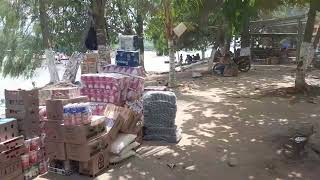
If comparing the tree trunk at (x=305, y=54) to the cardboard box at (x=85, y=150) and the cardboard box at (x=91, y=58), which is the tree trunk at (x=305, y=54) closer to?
the cardboard box at (x=91, y=58)

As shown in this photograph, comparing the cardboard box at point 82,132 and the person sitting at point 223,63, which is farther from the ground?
the person sitting at point 223,63

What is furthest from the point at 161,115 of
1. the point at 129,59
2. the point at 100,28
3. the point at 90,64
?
the point at 100,28

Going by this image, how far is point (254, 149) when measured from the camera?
7.63 m

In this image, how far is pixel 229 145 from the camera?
7.92 m

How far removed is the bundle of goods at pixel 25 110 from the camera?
260 inches

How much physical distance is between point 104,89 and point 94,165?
A: 178 centimetres

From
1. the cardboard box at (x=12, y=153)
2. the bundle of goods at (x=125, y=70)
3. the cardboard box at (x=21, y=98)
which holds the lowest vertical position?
the cardboard box at (x=12, y=153)

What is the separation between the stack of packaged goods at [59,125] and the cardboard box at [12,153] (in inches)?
21.6

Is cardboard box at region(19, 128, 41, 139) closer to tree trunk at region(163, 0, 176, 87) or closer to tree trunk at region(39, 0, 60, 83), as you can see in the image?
tree trunk at region(163, 0, 176, 87)

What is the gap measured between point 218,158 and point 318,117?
401 centimetres

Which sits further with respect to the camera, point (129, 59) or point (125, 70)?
point (129, 59)

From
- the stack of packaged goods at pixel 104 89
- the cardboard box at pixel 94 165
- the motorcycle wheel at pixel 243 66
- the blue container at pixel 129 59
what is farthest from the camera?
the motorcycle wheel at pixel 243 66

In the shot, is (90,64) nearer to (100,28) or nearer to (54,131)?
(100,28)

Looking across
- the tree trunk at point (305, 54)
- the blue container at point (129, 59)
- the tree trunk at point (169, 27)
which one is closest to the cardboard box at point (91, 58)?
the blue container at point (129, 59)
